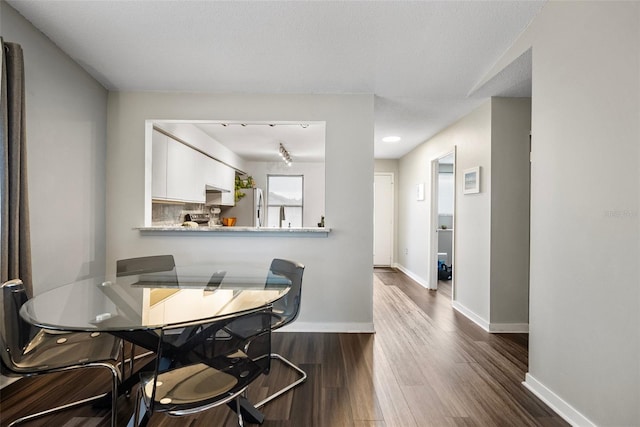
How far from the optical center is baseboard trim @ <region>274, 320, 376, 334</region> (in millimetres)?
3078

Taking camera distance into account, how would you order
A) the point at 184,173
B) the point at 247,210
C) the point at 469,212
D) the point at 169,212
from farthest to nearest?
1. the point at 247,210
2. the point at 169,212
3. the point at 184,173
4. the point at 469,212

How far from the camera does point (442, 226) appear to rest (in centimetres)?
614

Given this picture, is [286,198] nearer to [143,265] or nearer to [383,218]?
[383,218]

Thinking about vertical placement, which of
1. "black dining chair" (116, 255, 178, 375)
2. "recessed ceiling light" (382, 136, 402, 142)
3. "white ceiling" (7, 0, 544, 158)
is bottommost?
"black dining chair" (116, 255, 178, 375)

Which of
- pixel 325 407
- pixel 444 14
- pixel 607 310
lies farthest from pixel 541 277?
pixel 444 14

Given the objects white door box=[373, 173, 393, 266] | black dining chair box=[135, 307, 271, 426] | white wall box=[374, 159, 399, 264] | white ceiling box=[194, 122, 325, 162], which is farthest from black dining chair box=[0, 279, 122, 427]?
white wall box=[374, 159, 399, 264]

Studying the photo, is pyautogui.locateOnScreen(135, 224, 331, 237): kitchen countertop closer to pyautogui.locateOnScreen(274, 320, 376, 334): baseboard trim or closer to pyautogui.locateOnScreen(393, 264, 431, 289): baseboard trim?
pyautogui.locateOnScreen(274, 320, 376, 334): baseboard trim

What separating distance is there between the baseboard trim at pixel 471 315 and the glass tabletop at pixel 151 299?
7.32ft

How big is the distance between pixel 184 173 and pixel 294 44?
2390mm

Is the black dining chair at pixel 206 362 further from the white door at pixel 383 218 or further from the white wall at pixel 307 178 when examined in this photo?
the white wall at pixel 307 178

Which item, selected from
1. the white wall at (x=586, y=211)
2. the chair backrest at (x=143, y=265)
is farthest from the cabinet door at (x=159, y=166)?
the white wall at (x=586, y=211)

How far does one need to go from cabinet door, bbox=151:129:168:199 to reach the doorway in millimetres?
3527

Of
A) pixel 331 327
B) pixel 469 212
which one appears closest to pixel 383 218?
pixel 469 212

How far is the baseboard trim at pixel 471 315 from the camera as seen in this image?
3182 millimetres
